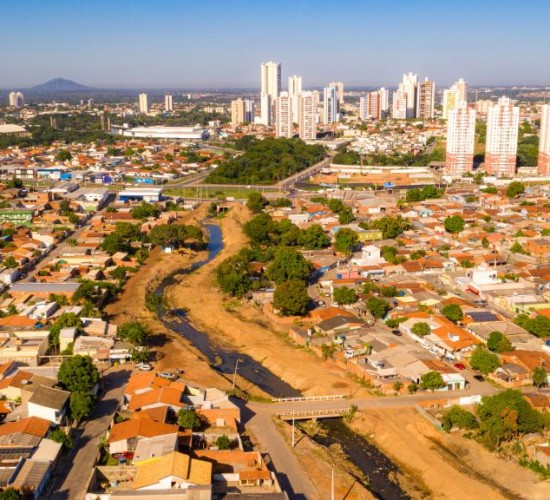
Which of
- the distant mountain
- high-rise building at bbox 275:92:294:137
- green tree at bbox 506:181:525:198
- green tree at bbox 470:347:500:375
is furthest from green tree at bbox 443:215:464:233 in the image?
the distant mountain

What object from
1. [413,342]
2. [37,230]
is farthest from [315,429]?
[37,230]

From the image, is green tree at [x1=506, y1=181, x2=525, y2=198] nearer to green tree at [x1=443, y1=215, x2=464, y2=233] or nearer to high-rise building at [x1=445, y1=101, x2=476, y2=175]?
green tree at [x1=443, y1=215, x2=464, y2=233]

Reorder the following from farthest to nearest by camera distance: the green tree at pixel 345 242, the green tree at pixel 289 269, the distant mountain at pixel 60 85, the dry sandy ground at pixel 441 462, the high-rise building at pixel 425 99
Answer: the distant mountain at pixel 60 85
the high-rise building at pixel 425 99
the green tree at pixel 345 242
the green tree at pixel 289 269
the dry sandy ground at pixel 441 462

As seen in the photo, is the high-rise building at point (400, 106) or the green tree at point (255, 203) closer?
the green tree at point (255, 203)

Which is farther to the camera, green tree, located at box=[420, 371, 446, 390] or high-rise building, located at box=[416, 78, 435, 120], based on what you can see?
high-rise building, located at box=[416, 78, 435, 120]

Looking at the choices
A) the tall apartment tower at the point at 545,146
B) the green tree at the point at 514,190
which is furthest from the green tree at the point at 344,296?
the tall apartment tower at the point at 545,146

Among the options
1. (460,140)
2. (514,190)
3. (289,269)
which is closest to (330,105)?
(460,140)

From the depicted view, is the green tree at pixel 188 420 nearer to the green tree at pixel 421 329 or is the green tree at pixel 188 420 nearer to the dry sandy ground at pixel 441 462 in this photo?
the dry sandy ground at pixel 441 462
